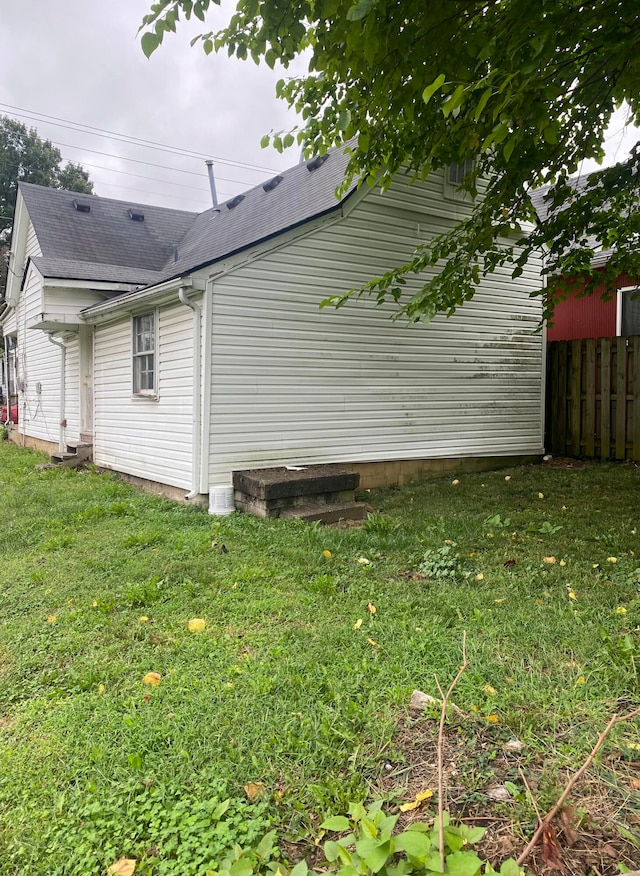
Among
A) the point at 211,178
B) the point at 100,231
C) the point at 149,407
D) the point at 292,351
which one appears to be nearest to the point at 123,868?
the point at 292,351

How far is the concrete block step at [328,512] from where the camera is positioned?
637 cm

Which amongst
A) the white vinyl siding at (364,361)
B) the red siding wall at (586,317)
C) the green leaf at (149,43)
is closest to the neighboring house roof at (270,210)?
the white vinyl siding at (364,361)

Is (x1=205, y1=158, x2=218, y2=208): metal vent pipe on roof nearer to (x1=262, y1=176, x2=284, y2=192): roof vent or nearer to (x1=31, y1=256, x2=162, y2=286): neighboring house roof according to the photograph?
(x1=262, y1=176, x2=284, y2=192): roof vent

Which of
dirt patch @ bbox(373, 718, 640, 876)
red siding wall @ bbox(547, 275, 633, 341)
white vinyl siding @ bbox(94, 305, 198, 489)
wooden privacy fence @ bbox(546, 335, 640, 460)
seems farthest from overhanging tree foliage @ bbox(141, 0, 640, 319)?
red siding wall @ bbox(547, 275, 633, 341)

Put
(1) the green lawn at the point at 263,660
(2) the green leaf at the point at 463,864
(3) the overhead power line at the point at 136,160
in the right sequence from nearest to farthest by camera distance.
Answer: (2) the green leaf at the point at 463,864 < (1) the green lawn at the point at 263,660 < (3) the overhead power line at the point at 136,160

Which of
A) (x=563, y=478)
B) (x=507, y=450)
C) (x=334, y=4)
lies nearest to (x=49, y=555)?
(x=334, y=4)

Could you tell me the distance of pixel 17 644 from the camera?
3367 mm

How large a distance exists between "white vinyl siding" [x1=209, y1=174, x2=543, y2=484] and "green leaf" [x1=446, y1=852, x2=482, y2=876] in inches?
230

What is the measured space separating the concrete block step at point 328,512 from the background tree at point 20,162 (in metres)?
34.2

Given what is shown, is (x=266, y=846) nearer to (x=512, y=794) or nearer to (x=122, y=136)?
(x=512, y=794)

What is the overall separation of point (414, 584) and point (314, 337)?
4.54m

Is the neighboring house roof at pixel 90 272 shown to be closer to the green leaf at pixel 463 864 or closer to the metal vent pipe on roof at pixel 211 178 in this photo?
the green leaf at pixel 463 864

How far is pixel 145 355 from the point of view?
8430 millimetres

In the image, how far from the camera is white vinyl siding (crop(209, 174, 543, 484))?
718 cm
